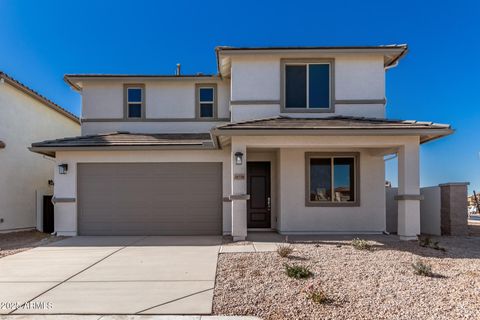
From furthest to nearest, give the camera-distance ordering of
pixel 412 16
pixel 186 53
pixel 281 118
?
pixel 186 53 < pixel 412 16 < pixel 281 118

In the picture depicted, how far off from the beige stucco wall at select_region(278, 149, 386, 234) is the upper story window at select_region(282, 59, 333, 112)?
1647 mm

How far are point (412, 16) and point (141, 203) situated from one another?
13.7 metres

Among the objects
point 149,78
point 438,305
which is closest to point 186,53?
point 149,78

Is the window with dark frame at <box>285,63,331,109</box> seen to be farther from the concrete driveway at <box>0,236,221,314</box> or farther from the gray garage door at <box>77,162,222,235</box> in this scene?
the concrete driveway at <box>0,236,221,314</box>

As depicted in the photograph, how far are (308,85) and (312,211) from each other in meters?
4.22

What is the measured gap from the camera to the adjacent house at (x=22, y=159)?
38.3 feet

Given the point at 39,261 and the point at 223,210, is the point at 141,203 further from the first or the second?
the point at 39,261

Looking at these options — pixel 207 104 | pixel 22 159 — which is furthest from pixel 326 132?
pixel 22 159

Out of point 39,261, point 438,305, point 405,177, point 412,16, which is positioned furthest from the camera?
point 412,16

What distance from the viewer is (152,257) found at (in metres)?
7.29

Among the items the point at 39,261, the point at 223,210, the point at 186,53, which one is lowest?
the point at 39,261

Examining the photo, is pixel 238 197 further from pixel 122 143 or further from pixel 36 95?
pixel 36 95

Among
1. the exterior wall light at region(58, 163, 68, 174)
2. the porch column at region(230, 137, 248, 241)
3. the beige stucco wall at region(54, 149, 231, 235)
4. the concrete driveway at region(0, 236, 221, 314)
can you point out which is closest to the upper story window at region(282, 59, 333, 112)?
the porch column at region(230, 137, 248, 241)

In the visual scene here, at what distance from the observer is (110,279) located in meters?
5.70
